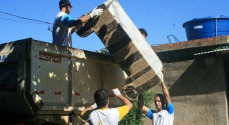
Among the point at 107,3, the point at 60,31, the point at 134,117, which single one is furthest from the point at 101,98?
the point at 134,117

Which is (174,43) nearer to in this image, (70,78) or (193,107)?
(193,107)

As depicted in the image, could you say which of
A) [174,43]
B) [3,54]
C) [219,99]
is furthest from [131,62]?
[174,43]

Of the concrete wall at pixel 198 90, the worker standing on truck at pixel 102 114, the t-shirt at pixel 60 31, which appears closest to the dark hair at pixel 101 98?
the worker standing on truck at pixel 102 114

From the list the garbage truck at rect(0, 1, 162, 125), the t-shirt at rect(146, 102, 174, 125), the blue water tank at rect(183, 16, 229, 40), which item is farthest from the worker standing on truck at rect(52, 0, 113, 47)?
the blue water tank at rect(183, 16, 229, 40)

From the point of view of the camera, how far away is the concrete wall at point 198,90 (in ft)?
24.3

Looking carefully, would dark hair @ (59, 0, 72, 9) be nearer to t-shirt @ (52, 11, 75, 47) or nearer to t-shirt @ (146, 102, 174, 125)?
t-shirt @ (52, 11, 75, 47)

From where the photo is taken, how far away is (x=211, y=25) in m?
8.94

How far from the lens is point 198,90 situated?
778cm

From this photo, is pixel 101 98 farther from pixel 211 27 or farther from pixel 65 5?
pixel 211 27

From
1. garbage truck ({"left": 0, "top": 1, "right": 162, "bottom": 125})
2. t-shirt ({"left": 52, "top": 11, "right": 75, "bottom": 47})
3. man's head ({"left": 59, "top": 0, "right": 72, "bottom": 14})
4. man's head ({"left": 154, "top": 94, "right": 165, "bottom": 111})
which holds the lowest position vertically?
man's head ({"left": 154, "top": 94, "right": 165, "bottom": 111})

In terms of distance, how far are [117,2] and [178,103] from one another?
4402 millimetres

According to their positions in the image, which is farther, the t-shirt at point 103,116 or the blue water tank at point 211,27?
the blue water tank at point 211,27

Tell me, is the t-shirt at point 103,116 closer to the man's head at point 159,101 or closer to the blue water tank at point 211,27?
the man's head at point 159,101

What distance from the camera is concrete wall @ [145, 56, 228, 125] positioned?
292 inches
